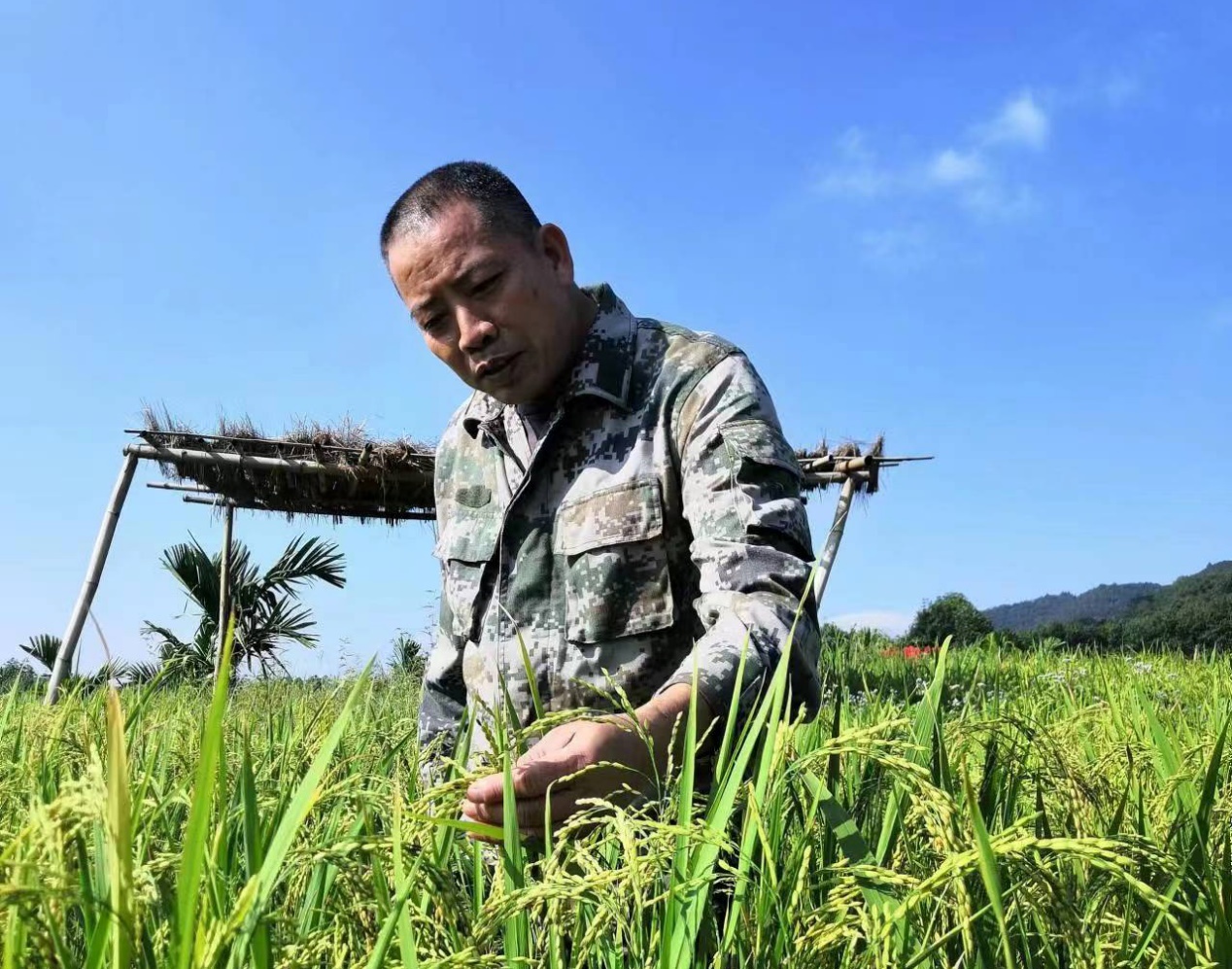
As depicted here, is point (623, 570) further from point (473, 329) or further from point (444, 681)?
point (444, 681)

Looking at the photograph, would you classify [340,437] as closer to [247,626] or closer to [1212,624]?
[247,626]

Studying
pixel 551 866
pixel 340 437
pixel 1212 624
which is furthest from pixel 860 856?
pixel 1212 624

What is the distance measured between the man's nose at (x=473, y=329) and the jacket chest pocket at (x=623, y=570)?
1.47ft

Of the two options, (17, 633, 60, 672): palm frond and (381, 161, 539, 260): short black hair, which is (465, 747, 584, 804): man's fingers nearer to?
(381, 161, 539, 260): short black hair

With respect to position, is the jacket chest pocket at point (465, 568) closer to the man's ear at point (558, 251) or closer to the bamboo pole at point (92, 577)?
the man's ear at point (558, 251)

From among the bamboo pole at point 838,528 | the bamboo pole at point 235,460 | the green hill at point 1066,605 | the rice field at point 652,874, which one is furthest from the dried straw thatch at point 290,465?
the green hill at point 1066,605

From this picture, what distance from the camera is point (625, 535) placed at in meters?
2.20

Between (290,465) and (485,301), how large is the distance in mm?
7330

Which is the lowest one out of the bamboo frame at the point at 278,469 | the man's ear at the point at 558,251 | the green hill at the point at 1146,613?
the green hill at the point at 1146,613

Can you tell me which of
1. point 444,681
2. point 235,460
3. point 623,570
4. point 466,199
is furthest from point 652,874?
point 235,460

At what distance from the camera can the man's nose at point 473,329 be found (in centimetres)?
223

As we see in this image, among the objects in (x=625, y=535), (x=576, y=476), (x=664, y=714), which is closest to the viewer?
(x=664, y=714)

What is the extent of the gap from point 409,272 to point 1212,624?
107 ft

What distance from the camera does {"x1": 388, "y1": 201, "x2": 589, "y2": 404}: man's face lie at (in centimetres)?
222
